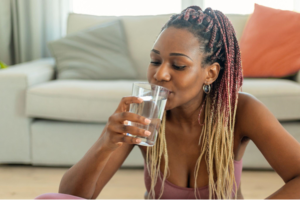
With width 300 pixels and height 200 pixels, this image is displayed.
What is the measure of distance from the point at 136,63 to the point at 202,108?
1518 mm

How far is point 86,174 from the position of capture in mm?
1068

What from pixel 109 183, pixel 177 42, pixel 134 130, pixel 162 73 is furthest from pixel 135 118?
pixel 109 183

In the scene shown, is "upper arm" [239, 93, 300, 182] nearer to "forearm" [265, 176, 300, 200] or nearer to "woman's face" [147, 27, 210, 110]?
"forearm" [265, 176, 300, 200]

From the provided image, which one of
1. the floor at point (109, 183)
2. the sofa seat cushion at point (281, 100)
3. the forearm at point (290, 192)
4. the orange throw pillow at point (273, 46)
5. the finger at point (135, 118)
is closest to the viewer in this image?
the finger at point (135, 118)

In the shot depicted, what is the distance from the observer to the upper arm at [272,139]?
1.02m

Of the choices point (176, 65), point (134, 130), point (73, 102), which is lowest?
point (73, 102)

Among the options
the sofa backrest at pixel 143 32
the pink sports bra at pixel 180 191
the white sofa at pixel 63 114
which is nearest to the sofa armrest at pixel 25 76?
the white sofa at pixel 63 114

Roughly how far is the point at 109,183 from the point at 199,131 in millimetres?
905

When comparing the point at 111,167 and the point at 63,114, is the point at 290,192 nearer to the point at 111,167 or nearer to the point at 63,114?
the point at 111,167

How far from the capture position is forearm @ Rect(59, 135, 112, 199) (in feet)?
3.38

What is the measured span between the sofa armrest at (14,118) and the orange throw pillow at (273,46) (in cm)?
145

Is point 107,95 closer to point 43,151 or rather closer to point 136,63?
point 43,151

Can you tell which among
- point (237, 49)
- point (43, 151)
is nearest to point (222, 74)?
point (237, 49)

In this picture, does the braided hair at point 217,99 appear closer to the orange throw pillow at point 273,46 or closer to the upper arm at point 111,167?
the upper arm at point 111,167
